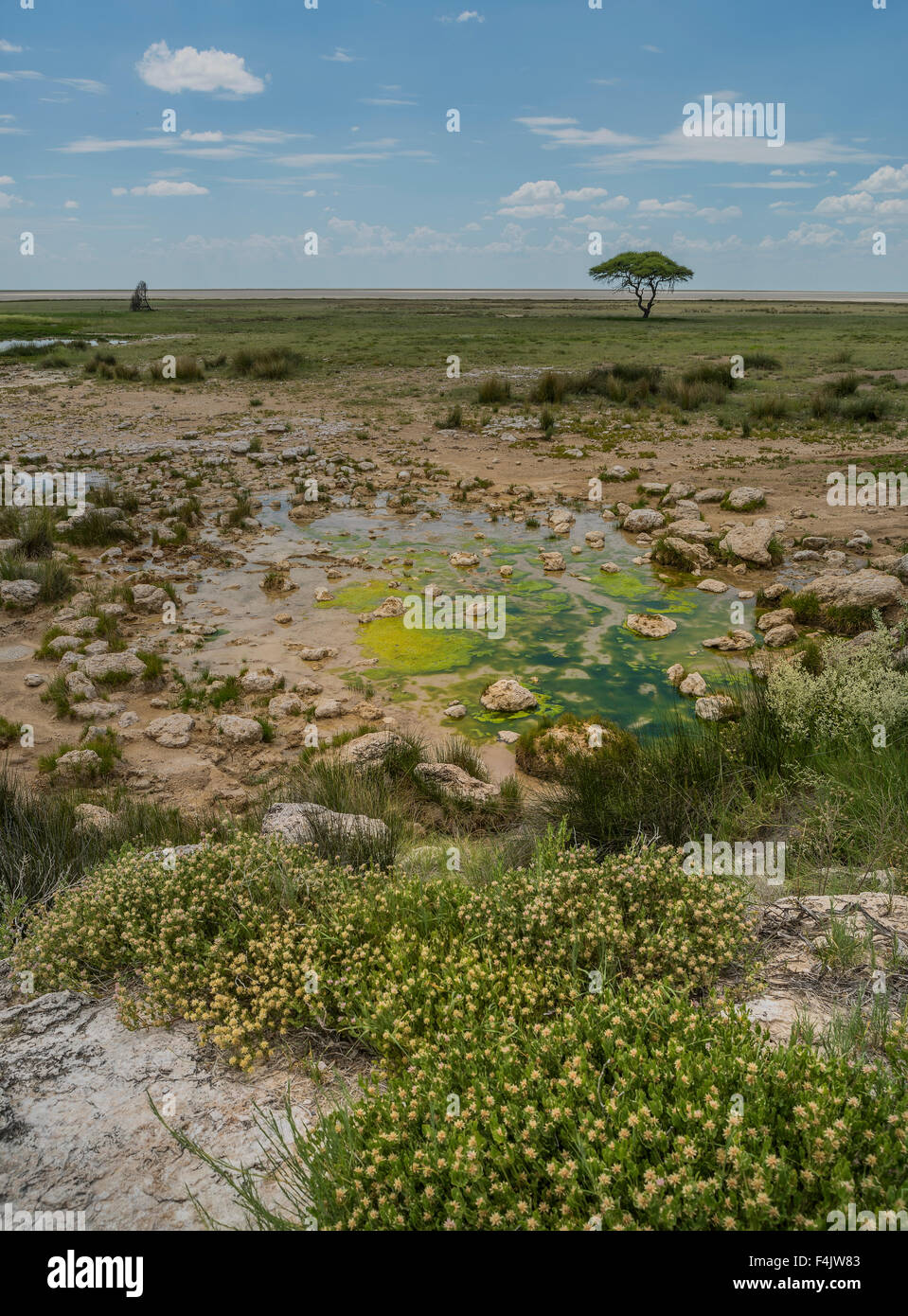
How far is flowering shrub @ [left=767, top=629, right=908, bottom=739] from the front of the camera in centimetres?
581

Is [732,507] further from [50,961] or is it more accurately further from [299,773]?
[50,961]

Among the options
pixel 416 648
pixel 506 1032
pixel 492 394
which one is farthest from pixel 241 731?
pixel 492 394

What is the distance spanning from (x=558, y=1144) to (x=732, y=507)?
13386 mm

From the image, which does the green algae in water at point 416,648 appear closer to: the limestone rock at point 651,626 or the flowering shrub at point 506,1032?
the limestone rock at point 651,626

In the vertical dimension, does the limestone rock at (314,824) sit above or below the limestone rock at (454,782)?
above

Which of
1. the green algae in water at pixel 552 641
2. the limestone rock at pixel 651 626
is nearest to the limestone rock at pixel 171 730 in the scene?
the green algae in water at pixel 552 641

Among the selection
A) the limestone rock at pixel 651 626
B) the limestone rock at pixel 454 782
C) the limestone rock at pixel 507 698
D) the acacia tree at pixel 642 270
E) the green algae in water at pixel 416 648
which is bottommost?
the limestone rock at pixel 454 782

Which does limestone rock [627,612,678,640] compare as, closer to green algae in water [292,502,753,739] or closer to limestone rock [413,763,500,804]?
green algae in water [292,502,753,739]

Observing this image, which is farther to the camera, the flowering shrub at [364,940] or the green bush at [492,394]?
the green bush at [492,394]

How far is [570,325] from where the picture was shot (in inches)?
2395

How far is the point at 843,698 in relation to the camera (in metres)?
6.09

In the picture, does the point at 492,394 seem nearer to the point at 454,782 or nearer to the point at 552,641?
the point at 552,641

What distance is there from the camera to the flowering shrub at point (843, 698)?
5809 mm

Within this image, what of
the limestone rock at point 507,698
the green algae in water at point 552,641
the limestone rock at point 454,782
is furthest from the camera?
the green algae in water at point 552,641
